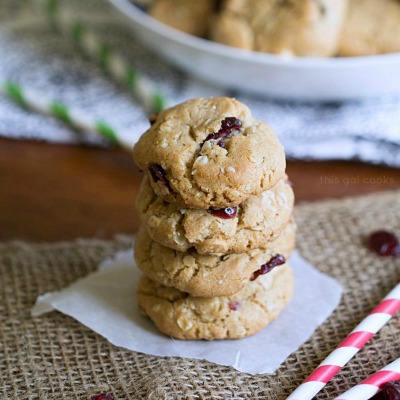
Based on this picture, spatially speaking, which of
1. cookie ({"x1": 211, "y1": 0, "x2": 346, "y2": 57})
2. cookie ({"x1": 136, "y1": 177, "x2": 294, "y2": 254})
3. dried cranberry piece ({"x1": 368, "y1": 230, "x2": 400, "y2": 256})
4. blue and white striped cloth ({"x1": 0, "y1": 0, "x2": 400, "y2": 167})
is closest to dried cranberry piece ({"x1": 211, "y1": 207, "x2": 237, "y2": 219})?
cookie ({"x1": 136, "y1": 177, "x2": 294, "y2": 254})

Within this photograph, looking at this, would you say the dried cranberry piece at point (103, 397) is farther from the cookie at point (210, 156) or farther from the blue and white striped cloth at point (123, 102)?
the blue and white striped cloth at point (123, 102)

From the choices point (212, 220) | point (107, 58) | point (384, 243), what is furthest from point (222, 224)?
point (107, 58)

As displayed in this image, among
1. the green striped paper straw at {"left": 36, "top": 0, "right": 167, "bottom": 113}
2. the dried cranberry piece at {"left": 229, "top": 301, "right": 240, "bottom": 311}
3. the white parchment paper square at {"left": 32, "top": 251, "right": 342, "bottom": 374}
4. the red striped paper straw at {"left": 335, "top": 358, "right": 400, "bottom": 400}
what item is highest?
the green striped paper straw at {"left": 36, "top": 0, "right": 167, "bottom": 113}

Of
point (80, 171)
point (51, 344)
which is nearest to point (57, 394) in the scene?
point (51, 344)

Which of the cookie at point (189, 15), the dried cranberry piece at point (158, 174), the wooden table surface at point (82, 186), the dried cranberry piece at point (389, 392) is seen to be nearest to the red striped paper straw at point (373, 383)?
the dried cranberry piece at point (389, 392)

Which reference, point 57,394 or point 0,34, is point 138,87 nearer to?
point 0,34

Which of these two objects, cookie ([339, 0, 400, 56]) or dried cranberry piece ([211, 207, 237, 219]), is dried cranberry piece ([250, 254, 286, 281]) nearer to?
dried cranberry piece ([211, 207, 237, 219])

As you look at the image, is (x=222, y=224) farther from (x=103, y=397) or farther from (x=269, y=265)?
(x=103, y=397)
